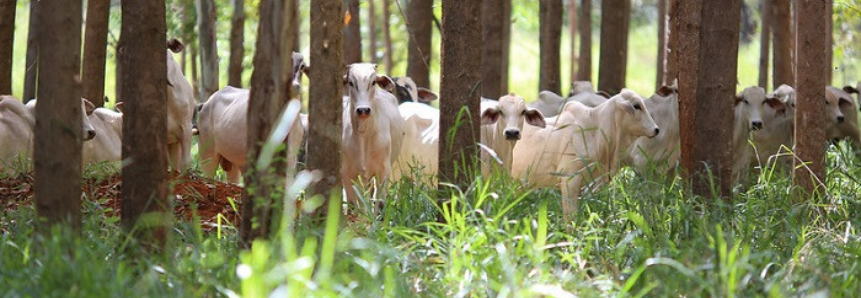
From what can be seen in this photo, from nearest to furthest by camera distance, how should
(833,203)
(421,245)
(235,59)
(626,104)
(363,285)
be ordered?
(363,285) → (421,245) → (833,203) → (626,104) → (235,59)

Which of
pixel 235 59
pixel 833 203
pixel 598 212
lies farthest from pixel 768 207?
pixel 235 59

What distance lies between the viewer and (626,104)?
39.8 feet

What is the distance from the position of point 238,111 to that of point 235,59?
3.85 m

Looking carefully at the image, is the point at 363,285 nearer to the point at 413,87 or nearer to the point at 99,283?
the point at 99,283

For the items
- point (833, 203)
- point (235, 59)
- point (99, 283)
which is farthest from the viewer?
point (235, 59)

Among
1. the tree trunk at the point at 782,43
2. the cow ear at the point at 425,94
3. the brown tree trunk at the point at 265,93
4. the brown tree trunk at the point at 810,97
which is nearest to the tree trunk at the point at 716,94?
the brown tree trunk at the point at 810,97

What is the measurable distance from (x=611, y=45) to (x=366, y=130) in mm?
7361

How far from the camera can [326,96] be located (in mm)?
7438

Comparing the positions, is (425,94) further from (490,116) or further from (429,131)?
(490,116)

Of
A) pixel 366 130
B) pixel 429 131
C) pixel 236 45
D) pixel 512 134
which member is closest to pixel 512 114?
Result: pixel 512 134

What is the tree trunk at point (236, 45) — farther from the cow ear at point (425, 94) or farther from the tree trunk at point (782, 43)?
the tree trunk at point (782, 43)

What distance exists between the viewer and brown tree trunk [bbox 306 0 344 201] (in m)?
7.47

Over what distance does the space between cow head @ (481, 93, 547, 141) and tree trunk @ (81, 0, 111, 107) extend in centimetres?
376

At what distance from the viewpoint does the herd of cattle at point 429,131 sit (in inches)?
433
